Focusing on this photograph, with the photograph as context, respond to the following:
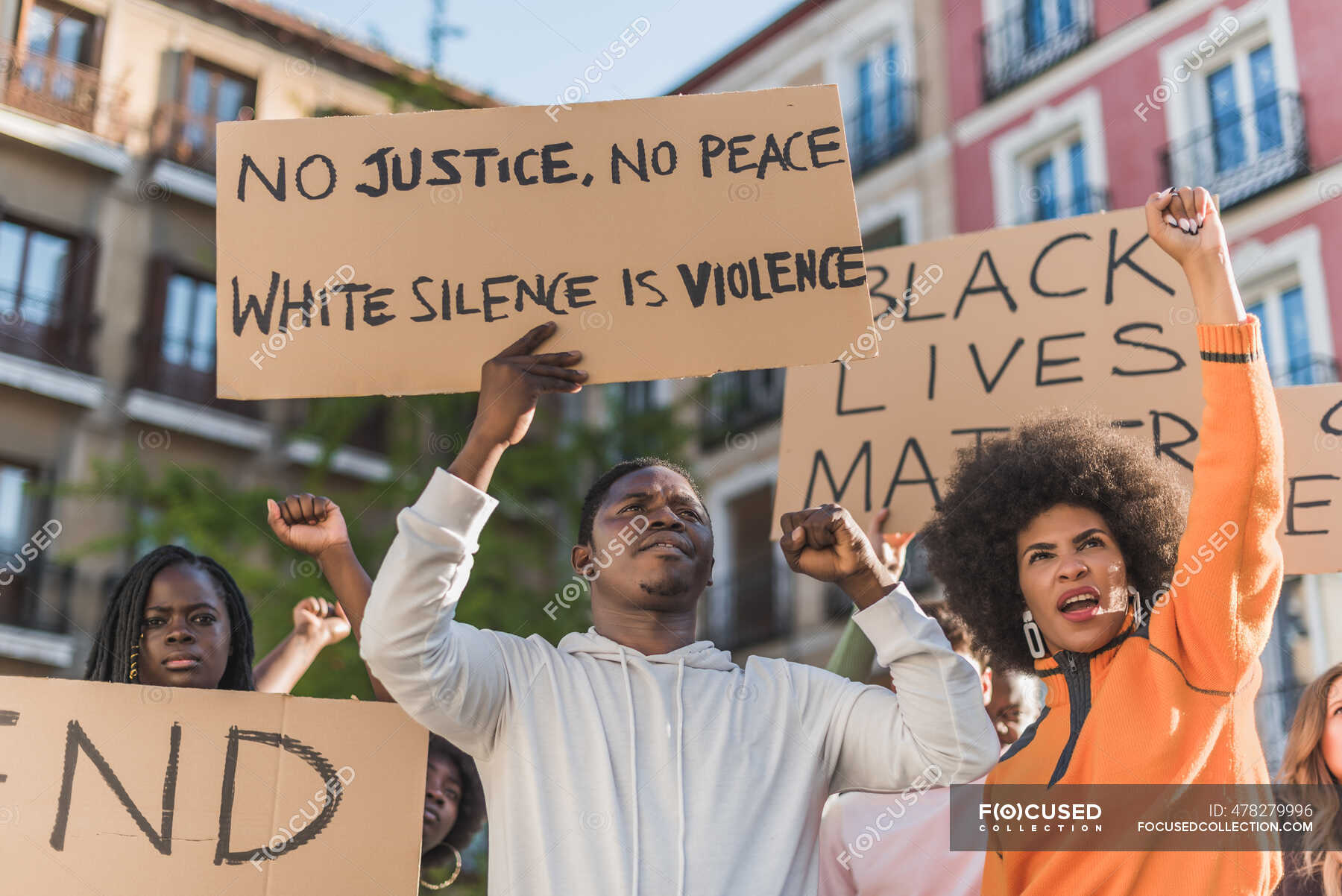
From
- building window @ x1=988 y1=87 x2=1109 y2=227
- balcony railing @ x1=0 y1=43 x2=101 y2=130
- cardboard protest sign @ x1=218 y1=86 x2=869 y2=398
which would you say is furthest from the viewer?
balcony railing @ x1=0 y1=43 x2=101 y2=130

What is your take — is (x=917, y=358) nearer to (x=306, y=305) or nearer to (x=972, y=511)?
(x=972, y=511)

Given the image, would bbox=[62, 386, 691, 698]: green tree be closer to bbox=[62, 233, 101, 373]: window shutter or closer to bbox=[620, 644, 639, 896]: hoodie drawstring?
bbox=[62, 233, 101, 373]: window shutter

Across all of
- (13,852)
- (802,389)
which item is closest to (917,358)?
(802,389)

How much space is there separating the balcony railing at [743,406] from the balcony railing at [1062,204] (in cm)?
305

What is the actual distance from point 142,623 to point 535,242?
1.29 m

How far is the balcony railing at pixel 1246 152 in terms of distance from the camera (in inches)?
471

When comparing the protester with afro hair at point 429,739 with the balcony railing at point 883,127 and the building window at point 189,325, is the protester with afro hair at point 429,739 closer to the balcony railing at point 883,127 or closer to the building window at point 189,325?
the building window at point 189,325

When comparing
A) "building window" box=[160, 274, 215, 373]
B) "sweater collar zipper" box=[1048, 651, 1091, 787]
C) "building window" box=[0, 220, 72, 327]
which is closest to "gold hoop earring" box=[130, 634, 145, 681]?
"sweater collar zipper" box=[1048, 651, 1091, 787]

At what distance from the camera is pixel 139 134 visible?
52.3ft

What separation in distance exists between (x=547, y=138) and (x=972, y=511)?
4.35 ft

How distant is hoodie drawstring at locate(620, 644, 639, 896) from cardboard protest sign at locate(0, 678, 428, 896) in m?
0.55

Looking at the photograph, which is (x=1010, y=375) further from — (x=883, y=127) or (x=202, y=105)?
(x=202, y=105)

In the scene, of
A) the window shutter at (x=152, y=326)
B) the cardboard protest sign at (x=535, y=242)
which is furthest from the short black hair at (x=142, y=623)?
the window shutter at (x=152, y=326)

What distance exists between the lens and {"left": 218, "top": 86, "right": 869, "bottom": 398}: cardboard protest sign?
124 inches
